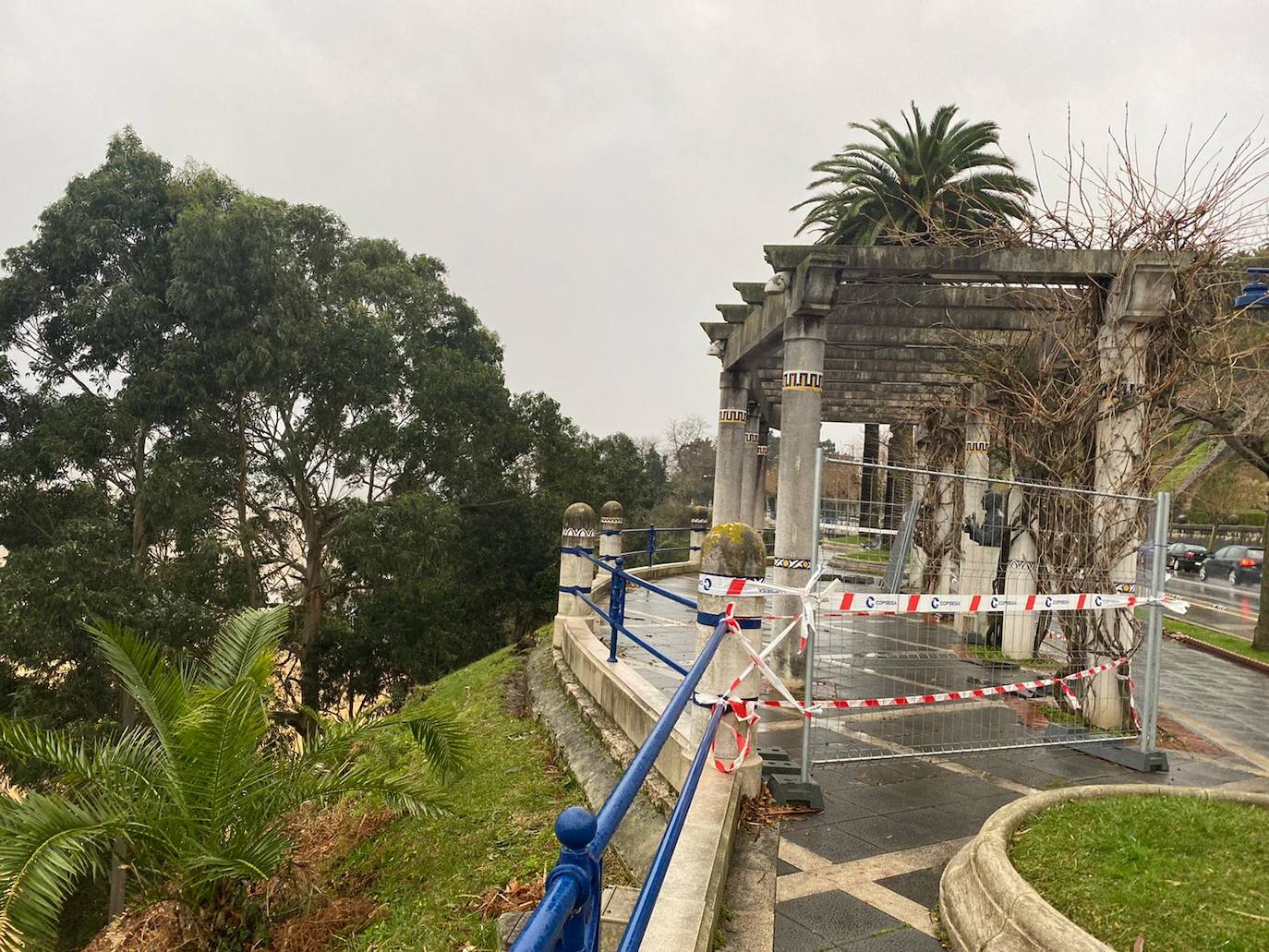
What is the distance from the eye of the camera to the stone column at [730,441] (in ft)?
45.7

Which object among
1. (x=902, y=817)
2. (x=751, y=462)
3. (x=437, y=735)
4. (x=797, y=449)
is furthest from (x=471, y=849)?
(x=751, y=462)

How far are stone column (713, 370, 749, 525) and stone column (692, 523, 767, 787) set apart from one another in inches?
371

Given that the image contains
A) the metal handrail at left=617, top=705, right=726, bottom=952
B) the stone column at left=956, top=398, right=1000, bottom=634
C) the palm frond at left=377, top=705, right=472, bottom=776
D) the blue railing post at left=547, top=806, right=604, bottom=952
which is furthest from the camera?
the stone column at left=956, top=398, right=1000, bottom=634

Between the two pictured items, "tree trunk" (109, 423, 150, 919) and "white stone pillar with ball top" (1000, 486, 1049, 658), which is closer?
"white stone pillar with ball top" (1000, 486, 1049, 658)

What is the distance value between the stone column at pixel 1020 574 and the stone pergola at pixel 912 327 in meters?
0.57

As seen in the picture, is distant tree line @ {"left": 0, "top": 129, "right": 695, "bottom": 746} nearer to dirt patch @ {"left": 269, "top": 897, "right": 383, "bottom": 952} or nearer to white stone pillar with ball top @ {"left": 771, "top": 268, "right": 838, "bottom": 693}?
dirt patch @ {"left": 269, "top": 897, "right": 383, "bottom": 952}

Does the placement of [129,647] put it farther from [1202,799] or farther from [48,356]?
[48,356]

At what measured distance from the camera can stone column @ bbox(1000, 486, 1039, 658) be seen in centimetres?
771

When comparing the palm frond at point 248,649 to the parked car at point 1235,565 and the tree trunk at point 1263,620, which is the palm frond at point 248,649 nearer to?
the tree trunk at point 1263,620

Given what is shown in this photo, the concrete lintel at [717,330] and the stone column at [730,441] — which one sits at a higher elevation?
the concrete lintel at [717,330]

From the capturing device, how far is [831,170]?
15719mm

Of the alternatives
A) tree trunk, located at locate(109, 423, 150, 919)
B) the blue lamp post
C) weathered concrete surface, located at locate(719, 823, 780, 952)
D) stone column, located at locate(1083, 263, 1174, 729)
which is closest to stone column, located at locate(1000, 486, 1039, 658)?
stone column, located at locate(1083, 263, 1174, 729)

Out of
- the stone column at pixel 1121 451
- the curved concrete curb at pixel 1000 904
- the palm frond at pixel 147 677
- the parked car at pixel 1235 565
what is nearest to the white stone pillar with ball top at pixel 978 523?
the stone column at pixel 1121 451

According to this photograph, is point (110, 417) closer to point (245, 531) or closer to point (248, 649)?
point (245, 531)
